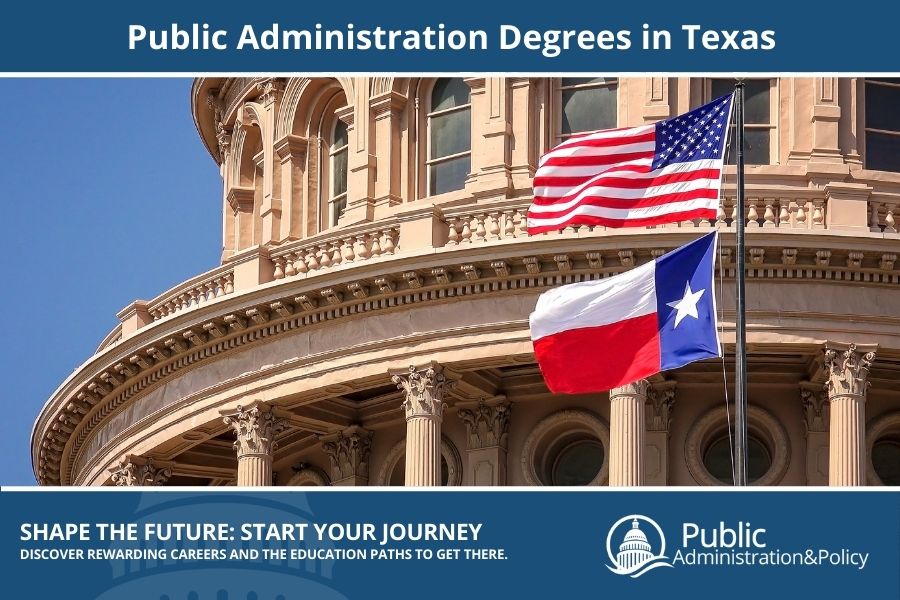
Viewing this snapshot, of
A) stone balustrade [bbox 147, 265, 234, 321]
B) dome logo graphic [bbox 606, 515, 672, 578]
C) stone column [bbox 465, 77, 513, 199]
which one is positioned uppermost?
stone column [bbox 465, 77, 513, 199]

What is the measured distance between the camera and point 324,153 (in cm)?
6456

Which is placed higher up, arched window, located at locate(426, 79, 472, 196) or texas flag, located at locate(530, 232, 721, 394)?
arched window, located at locate(426, 79, 472, 196)

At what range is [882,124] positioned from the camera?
6003 cm

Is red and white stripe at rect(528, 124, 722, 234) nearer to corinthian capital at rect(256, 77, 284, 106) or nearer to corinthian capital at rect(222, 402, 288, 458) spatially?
corinthian capital at rect(222, 402, 288, 458)

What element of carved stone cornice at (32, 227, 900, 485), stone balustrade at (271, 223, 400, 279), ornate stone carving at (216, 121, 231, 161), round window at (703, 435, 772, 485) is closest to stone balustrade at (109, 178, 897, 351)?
stone balustrade at (271, 223, 400, 279)

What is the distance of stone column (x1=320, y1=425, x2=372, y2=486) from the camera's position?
60719 millimetres

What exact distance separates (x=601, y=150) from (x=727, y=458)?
1222cm

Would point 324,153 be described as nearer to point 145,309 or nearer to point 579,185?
point 145,309

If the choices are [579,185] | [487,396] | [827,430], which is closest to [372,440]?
[487,396]

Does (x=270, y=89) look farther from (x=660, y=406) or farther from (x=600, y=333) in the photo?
(x=600, y=333)

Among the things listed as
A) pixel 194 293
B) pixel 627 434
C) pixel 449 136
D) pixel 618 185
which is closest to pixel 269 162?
pixel 449 136

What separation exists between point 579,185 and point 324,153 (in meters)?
17.3

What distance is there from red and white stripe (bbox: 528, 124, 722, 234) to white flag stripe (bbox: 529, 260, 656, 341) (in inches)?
61.6

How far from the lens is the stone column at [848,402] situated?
55.2 metres
